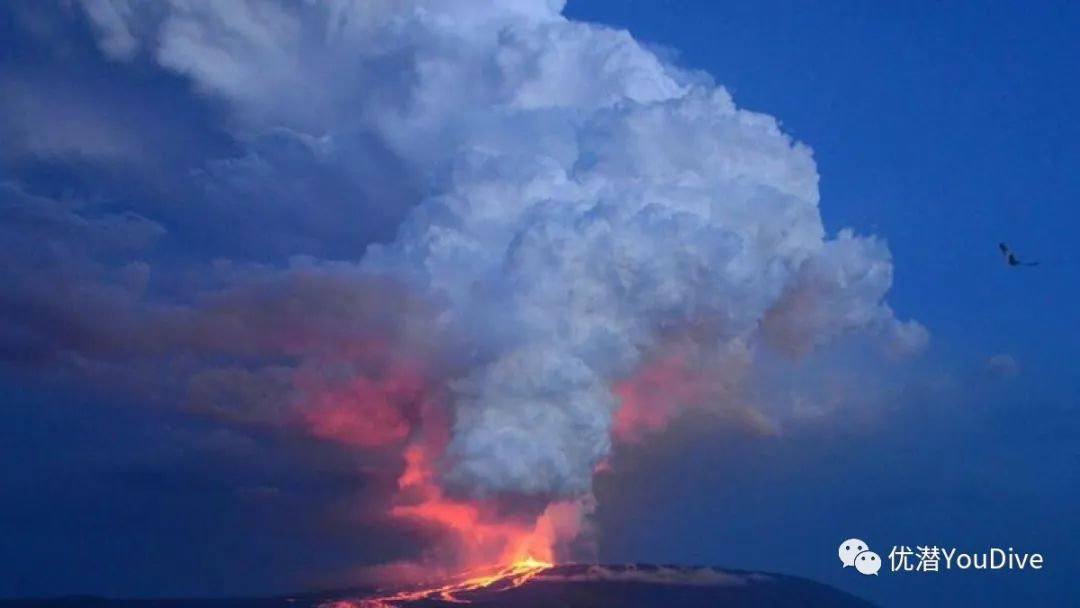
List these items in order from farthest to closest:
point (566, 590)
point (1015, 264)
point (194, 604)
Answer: point (194, 604)
point (566, 590)
point (1015, 264)

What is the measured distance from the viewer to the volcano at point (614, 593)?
53938 millimetres

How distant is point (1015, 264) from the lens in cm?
3189

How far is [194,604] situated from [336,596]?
8150 mm

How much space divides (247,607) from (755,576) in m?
26.6

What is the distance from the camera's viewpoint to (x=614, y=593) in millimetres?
58031

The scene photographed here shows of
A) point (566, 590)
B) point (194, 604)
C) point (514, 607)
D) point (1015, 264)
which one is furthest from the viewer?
point (194, 604)

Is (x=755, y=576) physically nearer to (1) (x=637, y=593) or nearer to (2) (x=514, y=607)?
(1) (x=637, y=593)

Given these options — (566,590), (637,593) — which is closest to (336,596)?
(566,590)

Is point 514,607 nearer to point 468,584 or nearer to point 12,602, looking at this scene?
point 468,584

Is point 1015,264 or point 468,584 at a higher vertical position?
point 1015,264

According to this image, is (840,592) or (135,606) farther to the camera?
(135,606)

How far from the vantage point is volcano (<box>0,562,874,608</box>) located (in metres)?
53.9

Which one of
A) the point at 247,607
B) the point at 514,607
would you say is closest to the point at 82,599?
the point at 247,607

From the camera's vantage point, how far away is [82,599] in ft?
204
